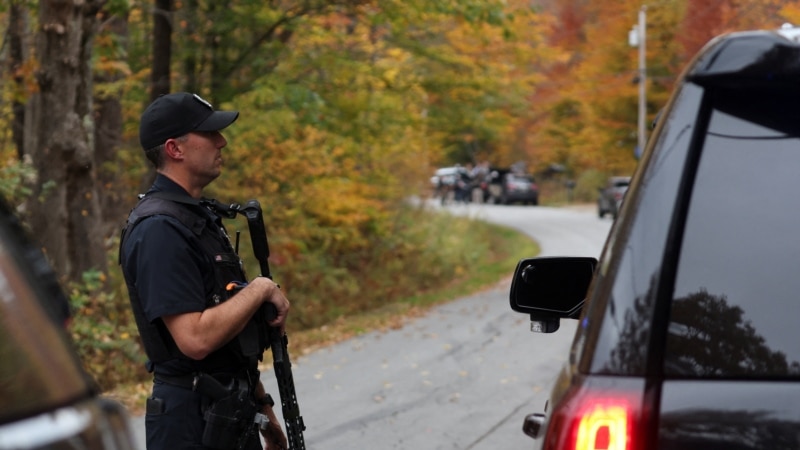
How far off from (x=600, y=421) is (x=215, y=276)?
75.7 inches

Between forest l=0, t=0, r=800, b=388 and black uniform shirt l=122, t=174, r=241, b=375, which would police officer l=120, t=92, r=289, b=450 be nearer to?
black uniform shirt l=122, t=174, r=241, b=375

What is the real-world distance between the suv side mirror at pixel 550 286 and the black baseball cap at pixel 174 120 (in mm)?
1172

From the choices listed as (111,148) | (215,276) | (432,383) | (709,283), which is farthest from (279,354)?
(111,148)

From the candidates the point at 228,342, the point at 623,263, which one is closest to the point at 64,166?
the point at 228,342

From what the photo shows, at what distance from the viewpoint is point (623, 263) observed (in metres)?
2.37

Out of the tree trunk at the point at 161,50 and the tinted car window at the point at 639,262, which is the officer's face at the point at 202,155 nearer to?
the tinted car window at the point at 639,262

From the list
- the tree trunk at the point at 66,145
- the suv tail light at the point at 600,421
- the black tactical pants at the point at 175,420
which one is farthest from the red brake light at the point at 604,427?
the tree trunk at the point at 66,145

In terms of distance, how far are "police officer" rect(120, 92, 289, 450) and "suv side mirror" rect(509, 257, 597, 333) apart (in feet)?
2.81

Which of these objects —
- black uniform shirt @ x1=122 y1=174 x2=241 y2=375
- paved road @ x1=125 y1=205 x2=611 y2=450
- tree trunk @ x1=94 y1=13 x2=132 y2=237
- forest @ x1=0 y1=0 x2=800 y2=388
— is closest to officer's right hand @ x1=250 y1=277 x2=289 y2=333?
black uniform shirt @ x1=122 y1=174 x2=241 y2=375

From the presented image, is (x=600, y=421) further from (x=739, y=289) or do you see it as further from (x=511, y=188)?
(x=511, y=188)

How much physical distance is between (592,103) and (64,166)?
39.5m

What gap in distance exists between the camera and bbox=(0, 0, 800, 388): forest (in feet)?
40.9

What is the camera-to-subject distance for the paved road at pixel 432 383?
8805mm

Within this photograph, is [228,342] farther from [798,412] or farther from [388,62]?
[388,62]
